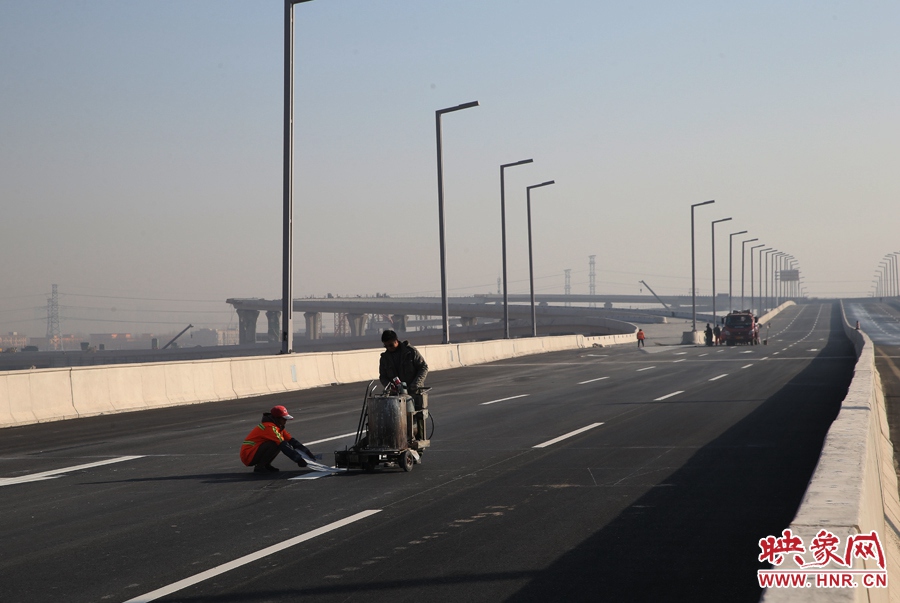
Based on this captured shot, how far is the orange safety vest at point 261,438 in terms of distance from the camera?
11.3 m

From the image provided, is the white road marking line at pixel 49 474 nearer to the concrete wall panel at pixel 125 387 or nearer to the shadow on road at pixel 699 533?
the shadow on road at pixel 699 533

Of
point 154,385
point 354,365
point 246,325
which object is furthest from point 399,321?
point 154,385

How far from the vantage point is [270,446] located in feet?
36.9

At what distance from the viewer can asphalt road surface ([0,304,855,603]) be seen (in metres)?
6.21

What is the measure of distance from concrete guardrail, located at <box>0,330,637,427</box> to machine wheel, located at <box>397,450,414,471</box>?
9777 millimetres

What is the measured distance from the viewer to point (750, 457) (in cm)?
1171

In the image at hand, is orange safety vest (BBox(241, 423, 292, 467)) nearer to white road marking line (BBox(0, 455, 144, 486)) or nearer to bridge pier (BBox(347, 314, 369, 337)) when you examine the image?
white road marking line (BBox(0, 455, 144, 486))

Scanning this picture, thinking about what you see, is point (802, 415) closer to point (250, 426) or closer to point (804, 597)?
point (250, 426)

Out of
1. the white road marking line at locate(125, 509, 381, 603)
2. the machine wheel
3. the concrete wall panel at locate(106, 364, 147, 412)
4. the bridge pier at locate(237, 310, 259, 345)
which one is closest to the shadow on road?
the white road marking line at locate(125, 509, 381, 603)

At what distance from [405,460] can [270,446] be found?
158 cm

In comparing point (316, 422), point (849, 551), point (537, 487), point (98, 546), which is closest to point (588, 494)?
point (537, 487)

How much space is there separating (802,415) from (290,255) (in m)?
14.1

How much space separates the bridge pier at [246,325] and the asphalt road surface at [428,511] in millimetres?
150925

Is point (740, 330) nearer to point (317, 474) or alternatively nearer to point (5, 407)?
point (5, 407)
